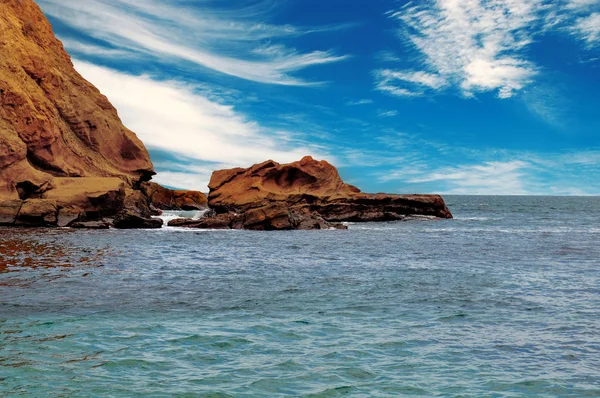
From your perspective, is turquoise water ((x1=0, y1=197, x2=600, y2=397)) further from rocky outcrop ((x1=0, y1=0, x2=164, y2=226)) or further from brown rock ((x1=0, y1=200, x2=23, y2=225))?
rocky outcrop ((x1=0, y1=0, x2=164, y2=226))

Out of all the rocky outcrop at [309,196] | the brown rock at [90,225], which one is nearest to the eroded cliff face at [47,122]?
the brown rock at [90,225]

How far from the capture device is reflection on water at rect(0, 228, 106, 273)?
2140 cm

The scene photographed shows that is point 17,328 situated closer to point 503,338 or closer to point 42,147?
point 503,338

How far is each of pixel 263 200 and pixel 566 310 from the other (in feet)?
159

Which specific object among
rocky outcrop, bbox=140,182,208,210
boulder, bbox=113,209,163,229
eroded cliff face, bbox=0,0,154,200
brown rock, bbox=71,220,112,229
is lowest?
brown rock, bbox=71,220,112,229

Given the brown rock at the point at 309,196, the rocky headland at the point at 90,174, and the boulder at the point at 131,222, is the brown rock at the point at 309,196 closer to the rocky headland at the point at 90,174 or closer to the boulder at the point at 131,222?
the rocky headland at the point at 90,174

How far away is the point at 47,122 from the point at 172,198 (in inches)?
1259

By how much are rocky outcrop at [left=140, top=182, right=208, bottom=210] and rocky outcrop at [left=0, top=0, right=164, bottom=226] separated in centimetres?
764

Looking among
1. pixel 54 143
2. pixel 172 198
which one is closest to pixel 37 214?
pixel 54 143

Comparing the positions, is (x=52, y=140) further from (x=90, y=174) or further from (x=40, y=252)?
(x=40, y=252)

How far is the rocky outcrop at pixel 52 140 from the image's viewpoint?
149 ft

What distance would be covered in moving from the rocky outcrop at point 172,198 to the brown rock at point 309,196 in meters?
20.2

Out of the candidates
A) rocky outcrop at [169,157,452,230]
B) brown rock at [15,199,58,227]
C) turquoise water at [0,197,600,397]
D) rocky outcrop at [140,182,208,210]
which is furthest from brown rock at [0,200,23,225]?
rocky outcrop at [140,182,208,210]

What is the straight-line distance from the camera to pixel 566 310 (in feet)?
44.3
